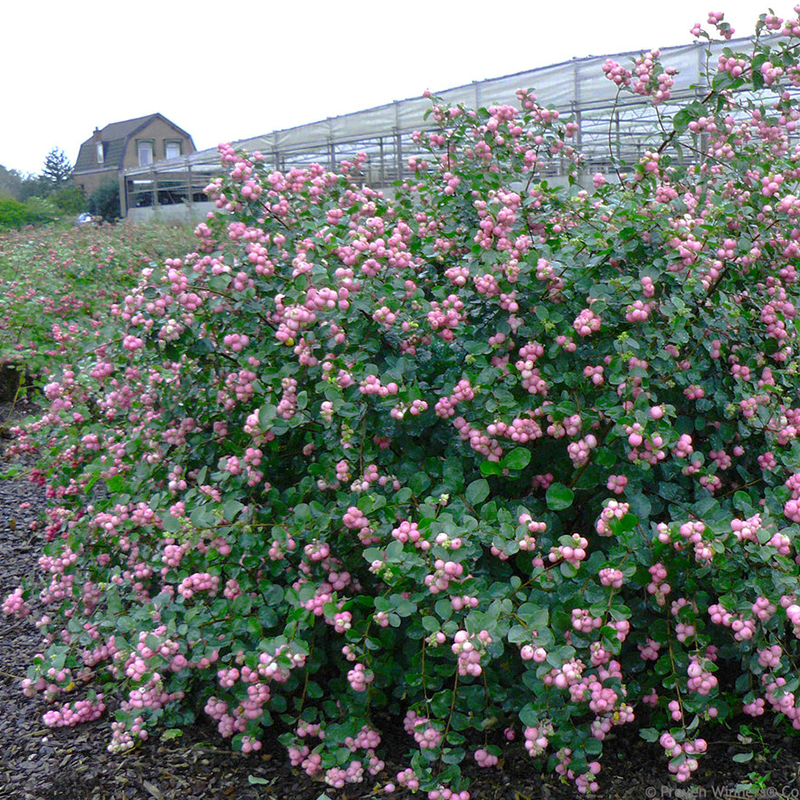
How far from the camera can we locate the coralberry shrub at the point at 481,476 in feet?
6.21

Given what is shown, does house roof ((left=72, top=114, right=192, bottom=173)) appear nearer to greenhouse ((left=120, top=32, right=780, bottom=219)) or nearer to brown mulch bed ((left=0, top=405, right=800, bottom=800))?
greenhouse ((left=120, top=32, right=780, bottom=219))

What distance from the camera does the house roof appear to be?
54.5m

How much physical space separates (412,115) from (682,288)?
1383 cm

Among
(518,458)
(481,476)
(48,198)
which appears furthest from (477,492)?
(48,198)

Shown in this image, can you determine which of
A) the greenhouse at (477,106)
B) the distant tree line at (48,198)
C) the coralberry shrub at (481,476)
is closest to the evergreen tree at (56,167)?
the distant tree line at (48,198)

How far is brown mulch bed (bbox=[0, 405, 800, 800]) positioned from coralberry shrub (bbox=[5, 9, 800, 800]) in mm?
73

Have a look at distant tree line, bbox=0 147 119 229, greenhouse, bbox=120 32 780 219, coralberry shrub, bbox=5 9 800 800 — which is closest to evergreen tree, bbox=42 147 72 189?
distant tree line, bbox=0 147 119 229

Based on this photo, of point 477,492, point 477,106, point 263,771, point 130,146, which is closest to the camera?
point 477,492

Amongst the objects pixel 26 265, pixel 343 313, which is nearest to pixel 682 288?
pixel 343 313

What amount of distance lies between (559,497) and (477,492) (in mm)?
210

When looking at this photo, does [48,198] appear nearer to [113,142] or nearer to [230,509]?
[113,142]

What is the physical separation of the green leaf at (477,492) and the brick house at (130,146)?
55438mm

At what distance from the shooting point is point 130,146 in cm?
5416

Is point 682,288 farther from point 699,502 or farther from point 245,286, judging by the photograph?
point 245,286
